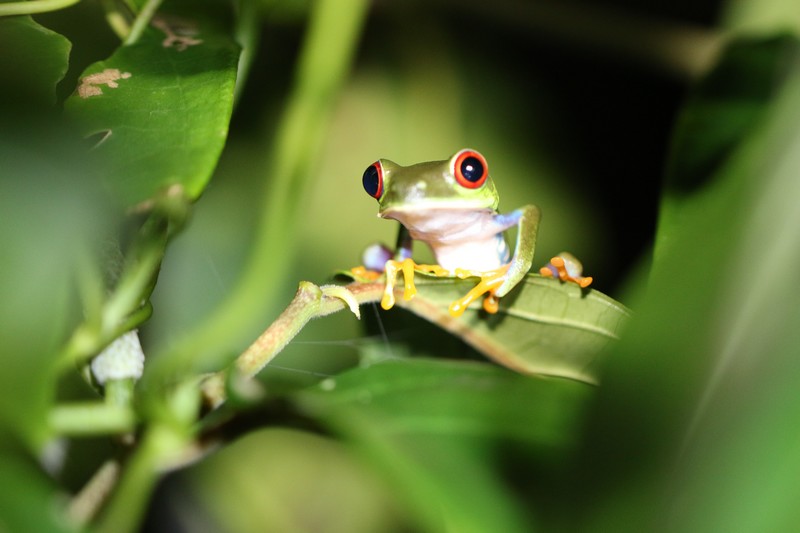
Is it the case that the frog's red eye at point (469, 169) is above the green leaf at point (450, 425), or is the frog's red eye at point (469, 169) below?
above

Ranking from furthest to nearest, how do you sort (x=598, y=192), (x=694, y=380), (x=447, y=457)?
(x=598, y=192) → (x=447, y=457) → (x=694, y=380)

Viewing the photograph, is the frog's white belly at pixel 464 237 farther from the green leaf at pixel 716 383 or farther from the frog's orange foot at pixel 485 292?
the green leaf at pixel 716 383

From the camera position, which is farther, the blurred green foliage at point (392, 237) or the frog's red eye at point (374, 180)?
the frog's red eye at point (374, 180)

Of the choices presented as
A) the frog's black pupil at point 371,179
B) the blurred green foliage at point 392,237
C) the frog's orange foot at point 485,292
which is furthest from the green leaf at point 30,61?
the frog's orange foot at point 485,292

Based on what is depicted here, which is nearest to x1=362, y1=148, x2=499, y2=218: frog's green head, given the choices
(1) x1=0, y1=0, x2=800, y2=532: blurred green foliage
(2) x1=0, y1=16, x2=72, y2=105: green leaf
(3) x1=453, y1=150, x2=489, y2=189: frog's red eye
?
(3) x1=453, y1=150, x2=489, y2=189: frog's red eye

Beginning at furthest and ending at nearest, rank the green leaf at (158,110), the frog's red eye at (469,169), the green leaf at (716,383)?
the frog's red eye at (469,169) → the green leaf at (158,110) → the green leaf at (716,383)

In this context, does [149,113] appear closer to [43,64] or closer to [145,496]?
[43,64]

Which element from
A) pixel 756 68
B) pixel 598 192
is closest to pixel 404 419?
pixel 756 68
